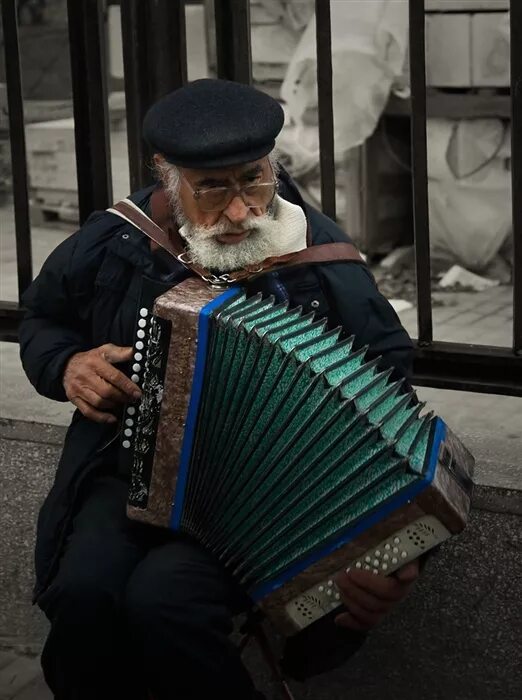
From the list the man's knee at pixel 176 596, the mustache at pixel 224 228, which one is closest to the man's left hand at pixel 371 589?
the man's knee at pixel 176 596

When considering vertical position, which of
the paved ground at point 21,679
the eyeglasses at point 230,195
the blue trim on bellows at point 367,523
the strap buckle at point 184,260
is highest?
the eyeglasses at point 230,195

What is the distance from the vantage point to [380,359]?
319 centimetres

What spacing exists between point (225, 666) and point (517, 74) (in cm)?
155

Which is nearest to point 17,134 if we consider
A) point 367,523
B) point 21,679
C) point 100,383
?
point 100,383

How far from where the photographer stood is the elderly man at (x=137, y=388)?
308 centimetres

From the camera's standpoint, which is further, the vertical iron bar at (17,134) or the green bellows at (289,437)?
the vertical iron bar at (17,134)

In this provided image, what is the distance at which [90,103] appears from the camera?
13.5 feet

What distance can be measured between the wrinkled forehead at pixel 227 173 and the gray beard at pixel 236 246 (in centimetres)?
9

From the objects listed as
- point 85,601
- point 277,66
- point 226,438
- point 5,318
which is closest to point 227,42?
point 5,318

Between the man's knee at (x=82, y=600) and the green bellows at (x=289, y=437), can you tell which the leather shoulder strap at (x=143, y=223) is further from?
the man's knee at (x=82, y=600)

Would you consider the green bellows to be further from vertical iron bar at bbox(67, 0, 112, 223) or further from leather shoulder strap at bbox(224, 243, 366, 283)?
vertical iron bar at bbox(67, 0, 112, 223)

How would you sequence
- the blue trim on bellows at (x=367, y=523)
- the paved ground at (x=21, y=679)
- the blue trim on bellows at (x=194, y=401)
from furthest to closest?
the paved ground at (x=21, y=679)
the blue trim on bellows at (x=194, y=401)
the blue trim on bellows at (x=367, y=523)

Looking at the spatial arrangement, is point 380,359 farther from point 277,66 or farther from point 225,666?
point 277,66

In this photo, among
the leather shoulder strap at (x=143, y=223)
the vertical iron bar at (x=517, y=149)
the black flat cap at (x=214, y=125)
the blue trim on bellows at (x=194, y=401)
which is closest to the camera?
the blue trim on bellows at (x=194, y=401)
